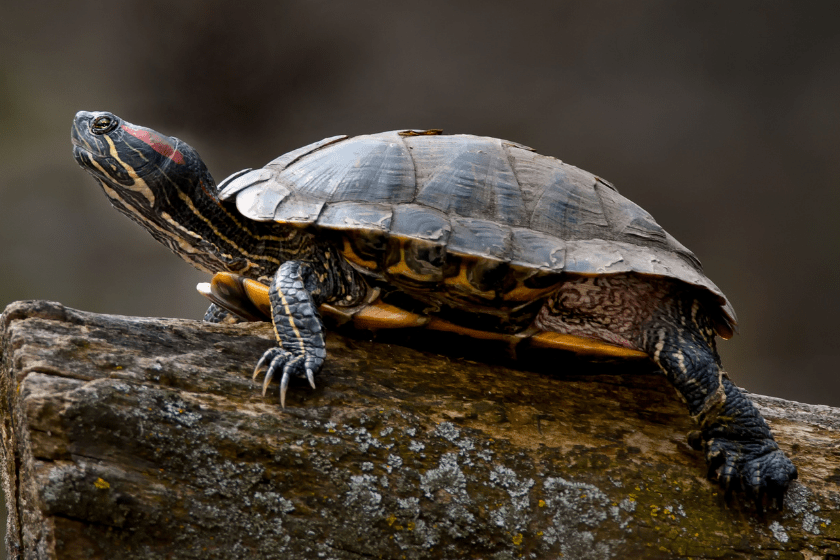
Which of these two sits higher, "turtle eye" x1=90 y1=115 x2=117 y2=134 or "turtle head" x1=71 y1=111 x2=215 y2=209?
"turtle eye" x1=90 y1=115 x2=117 y2=134

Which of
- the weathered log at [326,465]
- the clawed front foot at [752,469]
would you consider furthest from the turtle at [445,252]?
the weathered log at [326,465]

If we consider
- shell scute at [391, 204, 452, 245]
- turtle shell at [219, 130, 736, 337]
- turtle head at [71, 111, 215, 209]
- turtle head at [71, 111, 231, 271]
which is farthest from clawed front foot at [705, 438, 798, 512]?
turtle head at [71, 111, 215, 209]

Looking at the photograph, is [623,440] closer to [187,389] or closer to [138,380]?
[187,389]

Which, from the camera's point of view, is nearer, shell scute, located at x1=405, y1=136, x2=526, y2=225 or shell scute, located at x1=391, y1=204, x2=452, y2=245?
shell scute, located at x1=391, y1=204, x2=452, y2=245

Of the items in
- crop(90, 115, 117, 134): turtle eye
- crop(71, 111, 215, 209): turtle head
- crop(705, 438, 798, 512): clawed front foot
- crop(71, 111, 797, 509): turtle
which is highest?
crop(90, 115, 117, 134): turtle eye

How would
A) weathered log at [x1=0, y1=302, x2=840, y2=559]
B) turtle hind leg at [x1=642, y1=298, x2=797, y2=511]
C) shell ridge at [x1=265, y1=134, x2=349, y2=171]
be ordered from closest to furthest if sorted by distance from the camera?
weathered log at [x1=0, y1=302, x2=840, y2=559] → turtle hind leg at [x1=642, y1=298, x2=797, y2=511] → shell ridge at [x1=265, y1=134, x2=349, y2=171]

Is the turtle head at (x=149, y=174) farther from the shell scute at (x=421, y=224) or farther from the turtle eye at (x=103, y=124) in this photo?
the shell scute at (x=421, y=224)

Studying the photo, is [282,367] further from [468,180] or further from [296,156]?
[296,156]

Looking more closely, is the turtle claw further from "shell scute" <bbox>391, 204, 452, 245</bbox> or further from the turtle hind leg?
the turtle hind leg

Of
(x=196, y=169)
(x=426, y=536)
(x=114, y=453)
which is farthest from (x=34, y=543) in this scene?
(x=196, y=169)
